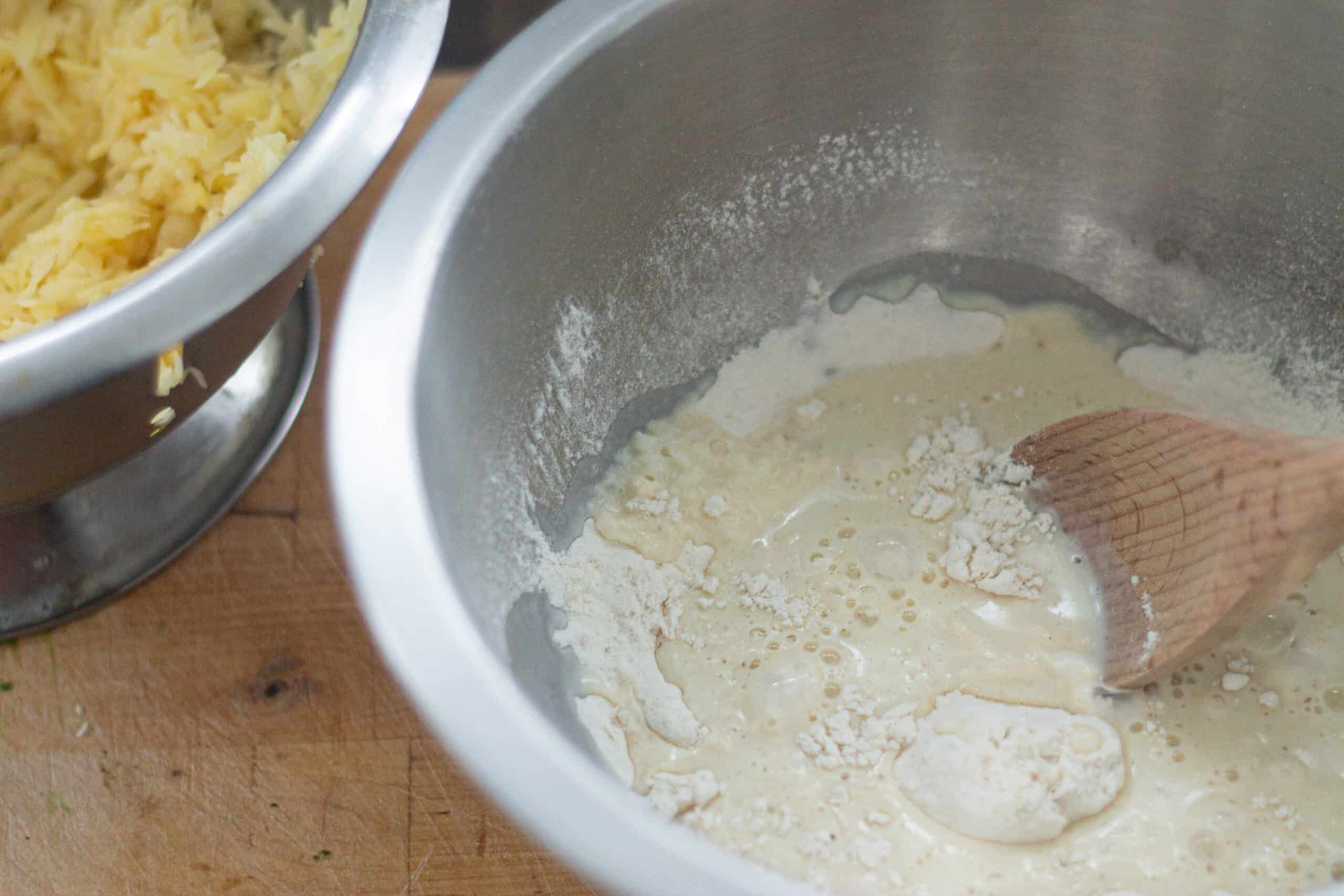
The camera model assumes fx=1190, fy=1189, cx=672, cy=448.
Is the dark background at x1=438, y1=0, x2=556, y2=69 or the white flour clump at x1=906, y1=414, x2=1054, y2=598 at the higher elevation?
the dark background at x1=438, y1=0, x2=556, y2=69

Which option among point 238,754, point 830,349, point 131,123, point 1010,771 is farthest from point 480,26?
point 1010,771

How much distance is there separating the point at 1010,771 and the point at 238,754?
570mm

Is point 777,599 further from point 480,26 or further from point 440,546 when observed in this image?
point 480,26

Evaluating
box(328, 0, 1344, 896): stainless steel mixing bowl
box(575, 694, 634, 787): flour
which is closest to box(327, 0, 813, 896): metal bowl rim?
box(328, 0, 1344, 896): stainless steel mixing bowl

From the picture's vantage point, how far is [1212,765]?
Answer: 0.84 metres

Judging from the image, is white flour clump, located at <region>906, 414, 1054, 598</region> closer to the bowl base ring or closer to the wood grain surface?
the wood grain surface

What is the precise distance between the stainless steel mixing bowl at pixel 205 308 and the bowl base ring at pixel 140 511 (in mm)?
143

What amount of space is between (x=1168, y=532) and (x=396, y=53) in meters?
0.66

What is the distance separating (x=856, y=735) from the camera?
33.6 inches

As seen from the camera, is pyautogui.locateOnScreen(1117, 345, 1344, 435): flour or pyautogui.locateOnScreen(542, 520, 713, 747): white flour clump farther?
pyautogui.locateOnScreen(1117, 345, 1344, 435): flour

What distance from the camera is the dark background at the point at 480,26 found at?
49.8 inches

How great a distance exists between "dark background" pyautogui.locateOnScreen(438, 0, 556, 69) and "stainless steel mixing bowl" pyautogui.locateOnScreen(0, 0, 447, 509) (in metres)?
0.44

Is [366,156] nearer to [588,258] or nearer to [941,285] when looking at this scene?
[588,258]

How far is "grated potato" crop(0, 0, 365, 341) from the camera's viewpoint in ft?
2.89
